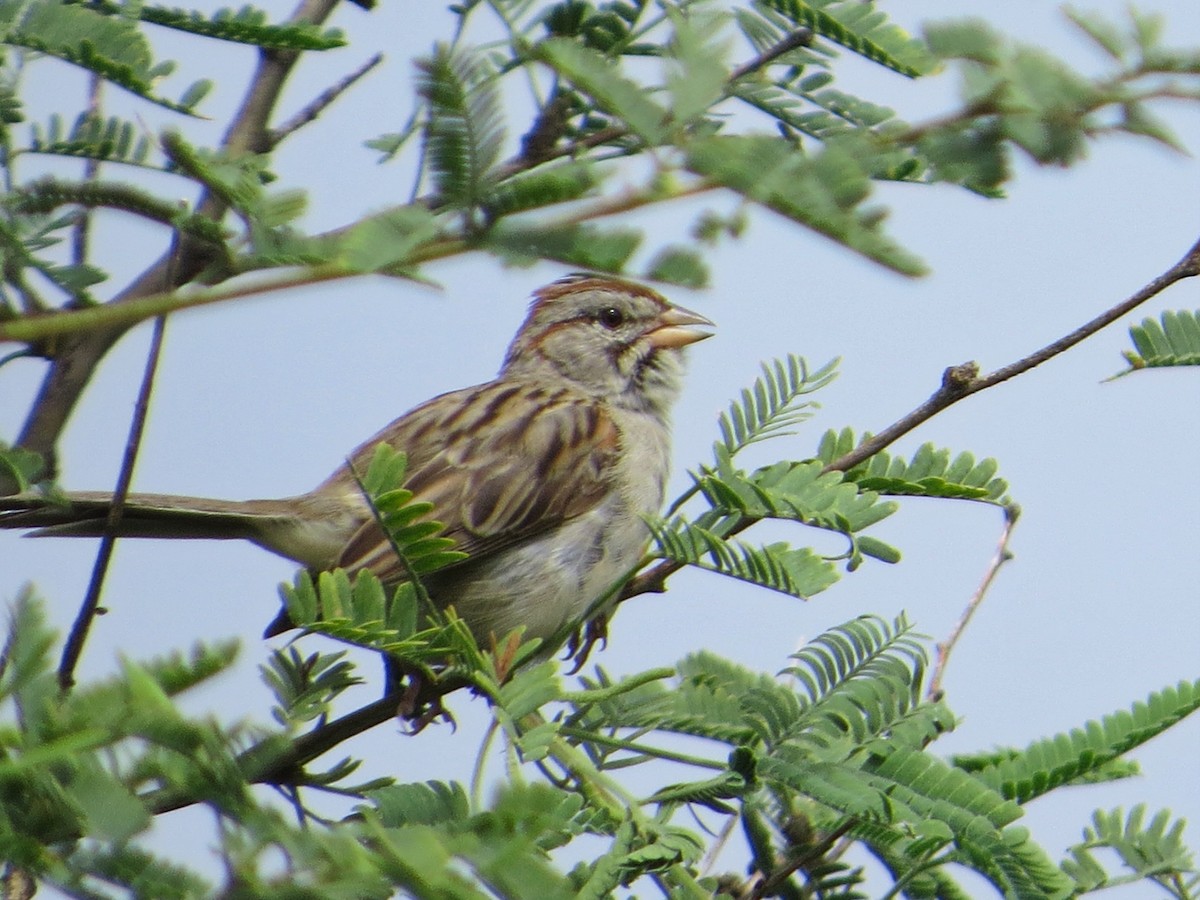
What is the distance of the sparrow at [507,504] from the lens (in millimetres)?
3502

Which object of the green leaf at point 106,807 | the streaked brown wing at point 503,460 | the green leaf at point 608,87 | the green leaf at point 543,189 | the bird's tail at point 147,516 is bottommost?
the green leaf at point 106,807

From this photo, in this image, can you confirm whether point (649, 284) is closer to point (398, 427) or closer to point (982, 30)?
point (982, 30)

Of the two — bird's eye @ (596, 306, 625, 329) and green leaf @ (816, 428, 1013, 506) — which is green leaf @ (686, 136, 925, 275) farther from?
bird's eye @ (596, 306, 625, 329)

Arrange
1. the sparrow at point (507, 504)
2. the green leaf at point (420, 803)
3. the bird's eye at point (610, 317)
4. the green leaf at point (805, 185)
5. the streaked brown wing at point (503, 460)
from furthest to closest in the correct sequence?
the bird's eye at point (610, 317)
the streaked brown wing at point (503, 460)
the sparrow at point (507, 504)
the green leaf at point (420, 803)
the green leaf at point (805, 185)

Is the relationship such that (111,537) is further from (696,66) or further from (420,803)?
(696,66)

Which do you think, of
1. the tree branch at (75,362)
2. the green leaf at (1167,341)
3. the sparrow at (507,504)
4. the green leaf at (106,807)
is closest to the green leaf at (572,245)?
the green leaf at (106,807)

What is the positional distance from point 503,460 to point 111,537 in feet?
6.28

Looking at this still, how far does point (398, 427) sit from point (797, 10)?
2376 mm

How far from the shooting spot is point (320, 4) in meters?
2.78

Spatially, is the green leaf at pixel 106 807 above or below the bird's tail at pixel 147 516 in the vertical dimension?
below

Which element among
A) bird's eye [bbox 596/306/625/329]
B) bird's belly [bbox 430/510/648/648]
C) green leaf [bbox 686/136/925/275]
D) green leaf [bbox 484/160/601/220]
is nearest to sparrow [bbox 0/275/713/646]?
bird's belly [bbox 430/510/648/648]

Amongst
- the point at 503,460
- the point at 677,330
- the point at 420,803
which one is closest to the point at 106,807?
the point at 420,803

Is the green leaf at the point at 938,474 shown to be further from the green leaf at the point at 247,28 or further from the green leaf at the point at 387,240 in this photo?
the green leaf at the point at 387,240

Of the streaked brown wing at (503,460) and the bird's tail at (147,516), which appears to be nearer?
the bird's tail at (147,516)
